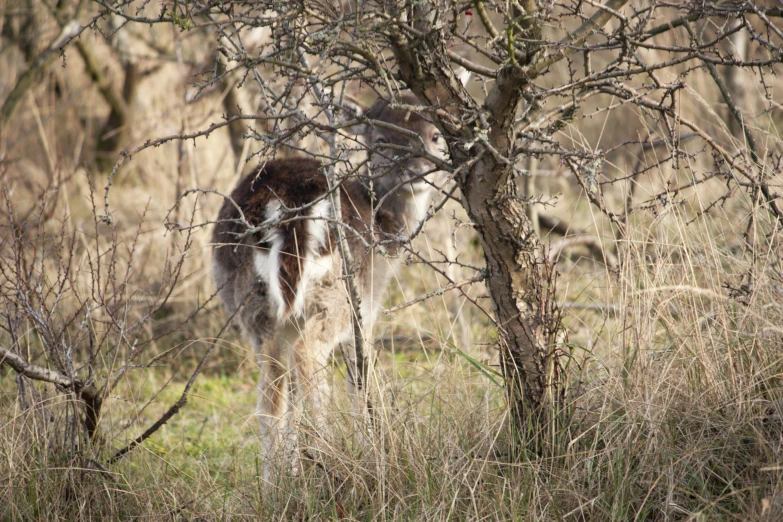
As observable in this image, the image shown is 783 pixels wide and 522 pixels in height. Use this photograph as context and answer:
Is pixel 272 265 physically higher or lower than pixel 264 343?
higher

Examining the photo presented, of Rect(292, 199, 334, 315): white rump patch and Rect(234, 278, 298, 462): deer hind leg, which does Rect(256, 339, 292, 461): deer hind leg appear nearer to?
Rect(234, 278, 298, 462): deer hind leg

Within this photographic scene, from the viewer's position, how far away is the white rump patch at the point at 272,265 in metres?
3.78

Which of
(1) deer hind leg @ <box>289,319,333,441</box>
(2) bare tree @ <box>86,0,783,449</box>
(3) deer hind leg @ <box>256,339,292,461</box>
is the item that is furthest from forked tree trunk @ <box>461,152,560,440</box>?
(3) deer hind leg @ <box>256,339,292,461</box>

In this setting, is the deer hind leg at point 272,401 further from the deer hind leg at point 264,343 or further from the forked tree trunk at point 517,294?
the forked tree trunk at point 517,294

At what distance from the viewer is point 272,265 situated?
3.81 metres

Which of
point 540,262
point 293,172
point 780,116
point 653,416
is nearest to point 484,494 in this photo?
point 653,416

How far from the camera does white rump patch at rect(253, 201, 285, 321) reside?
3.78 meters

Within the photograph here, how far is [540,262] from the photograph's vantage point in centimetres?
288

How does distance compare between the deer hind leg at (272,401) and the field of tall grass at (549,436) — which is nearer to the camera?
the field of tall grass at (549,436)

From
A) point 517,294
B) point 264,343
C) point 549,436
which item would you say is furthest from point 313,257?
point 549,436

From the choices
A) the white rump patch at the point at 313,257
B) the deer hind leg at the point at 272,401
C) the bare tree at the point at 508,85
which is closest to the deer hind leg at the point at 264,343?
the deer hind leg at the point at 272,401

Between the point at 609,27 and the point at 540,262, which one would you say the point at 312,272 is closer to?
the point at 540,262

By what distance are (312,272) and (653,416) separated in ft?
5.91

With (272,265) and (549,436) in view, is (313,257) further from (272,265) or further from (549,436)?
(549,436)
